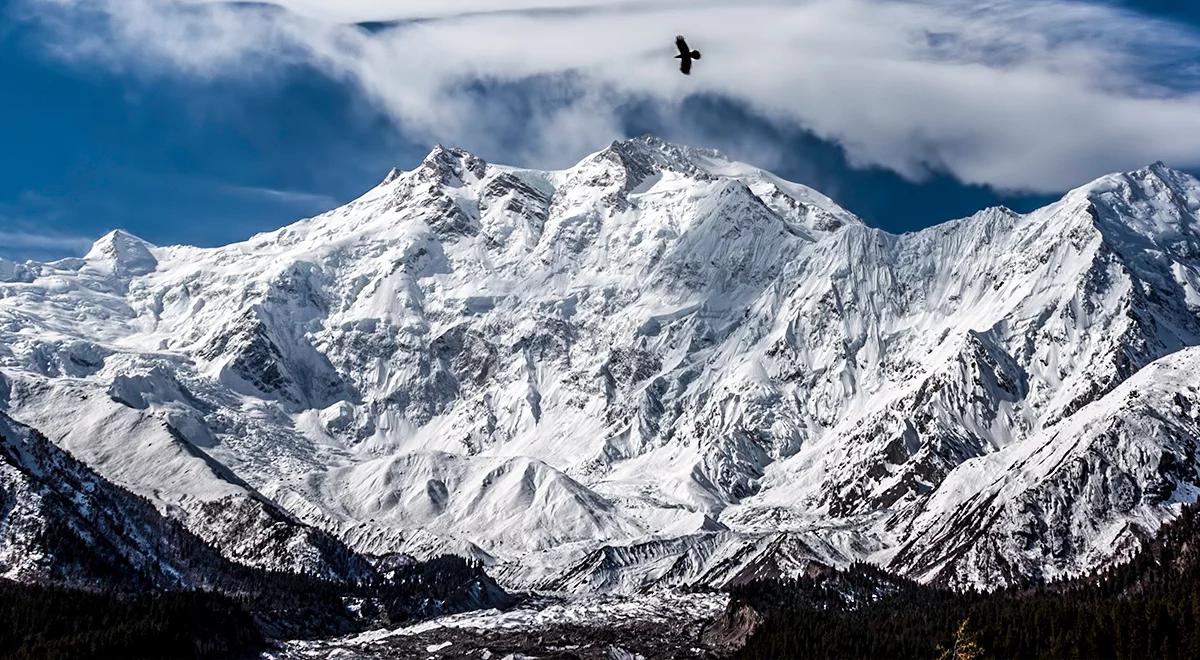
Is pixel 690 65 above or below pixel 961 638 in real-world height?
above

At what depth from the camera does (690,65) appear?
116 metres

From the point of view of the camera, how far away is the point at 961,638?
114312 mm

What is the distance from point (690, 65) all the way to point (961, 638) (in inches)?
1860
